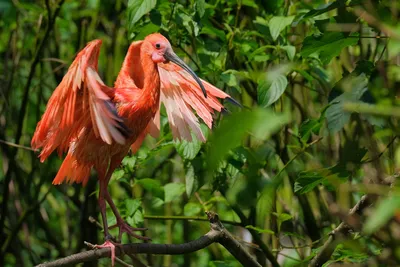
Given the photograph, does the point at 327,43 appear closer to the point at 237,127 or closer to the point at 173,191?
the point at 237,127

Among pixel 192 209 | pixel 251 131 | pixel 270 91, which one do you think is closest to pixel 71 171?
pixel 192 209

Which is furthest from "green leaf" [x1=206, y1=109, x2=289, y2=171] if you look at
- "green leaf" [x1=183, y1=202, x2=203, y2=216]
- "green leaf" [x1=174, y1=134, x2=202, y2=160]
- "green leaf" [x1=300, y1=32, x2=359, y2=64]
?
"green leaf" [x1=183, y1=202, x2=203, y2=216]

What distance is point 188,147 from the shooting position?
13.5ft

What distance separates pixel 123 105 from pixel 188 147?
0.36 meters

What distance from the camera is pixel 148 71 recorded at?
4102 mm

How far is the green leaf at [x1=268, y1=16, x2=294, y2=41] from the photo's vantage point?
420 cm

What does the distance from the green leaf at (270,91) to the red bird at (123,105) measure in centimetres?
34

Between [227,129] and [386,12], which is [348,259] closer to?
[386,12]

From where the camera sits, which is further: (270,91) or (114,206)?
(114,206)

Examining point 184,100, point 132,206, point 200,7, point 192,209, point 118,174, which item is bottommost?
point 192,209

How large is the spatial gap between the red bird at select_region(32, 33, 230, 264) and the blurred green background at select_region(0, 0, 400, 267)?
4.5 inches

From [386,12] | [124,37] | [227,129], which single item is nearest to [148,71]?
[386,12]

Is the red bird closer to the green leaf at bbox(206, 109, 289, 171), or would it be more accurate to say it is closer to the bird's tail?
the bird's tail

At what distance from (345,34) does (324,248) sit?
88 cm
